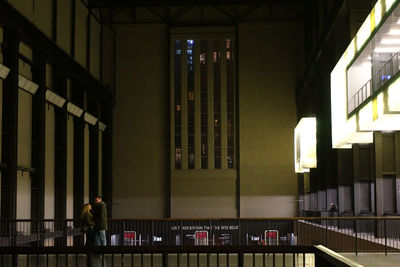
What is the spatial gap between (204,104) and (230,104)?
184cm

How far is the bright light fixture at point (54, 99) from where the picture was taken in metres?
31.7

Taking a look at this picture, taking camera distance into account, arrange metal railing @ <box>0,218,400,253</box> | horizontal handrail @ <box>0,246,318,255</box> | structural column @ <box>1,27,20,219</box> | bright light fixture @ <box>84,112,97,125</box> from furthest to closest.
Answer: bright light fixture @ <box>84,112,97,125</box> < structural column @ <box>1,27,20,219</box> < metal railing @ <box>0,218,400,253</box> < horizontal handrail @ <box>0,246,318,255</box>

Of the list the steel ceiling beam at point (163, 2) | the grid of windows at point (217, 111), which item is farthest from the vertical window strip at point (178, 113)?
the steel ceiling beam at point (163, 2)

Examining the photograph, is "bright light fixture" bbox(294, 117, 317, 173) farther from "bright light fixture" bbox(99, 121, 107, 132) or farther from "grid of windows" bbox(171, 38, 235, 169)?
"bright light fixture" bbox(99, 121, 107, 132)

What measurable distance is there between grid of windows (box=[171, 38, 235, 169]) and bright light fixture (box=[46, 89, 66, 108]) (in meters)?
12.4

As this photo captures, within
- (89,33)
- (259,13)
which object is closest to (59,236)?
(89,33)

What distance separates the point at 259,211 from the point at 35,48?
68.5 feet

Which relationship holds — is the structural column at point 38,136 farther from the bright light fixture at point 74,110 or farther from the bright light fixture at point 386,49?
the bright light fixture at point 386,49

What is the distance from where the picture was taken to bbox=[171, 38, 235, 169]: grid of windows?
4466 centimetres

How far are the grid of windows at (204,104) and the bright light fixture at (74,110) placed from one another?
30.6 feet

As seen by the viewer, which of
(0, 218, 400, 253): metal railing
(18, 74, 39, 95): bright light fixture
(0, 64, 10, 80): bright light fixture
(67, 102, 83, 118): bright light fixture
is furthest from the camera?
(67, 102, 83, 118): bright light fixture

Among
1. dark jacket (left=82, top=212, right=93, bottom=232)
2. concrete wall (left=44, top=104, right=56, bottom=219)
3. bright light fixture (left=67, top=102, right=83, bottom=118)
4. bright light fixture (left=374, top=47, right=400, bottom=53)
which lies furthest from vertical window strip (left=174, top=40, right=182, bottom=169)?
bright light fixture (left=374, top=47, right=400, bottom=53)

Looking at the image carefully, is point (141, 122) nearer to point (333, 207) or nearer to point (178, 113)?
point (178, 113)

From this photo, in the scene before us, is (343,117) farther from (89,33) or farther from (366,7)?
(89,33)
